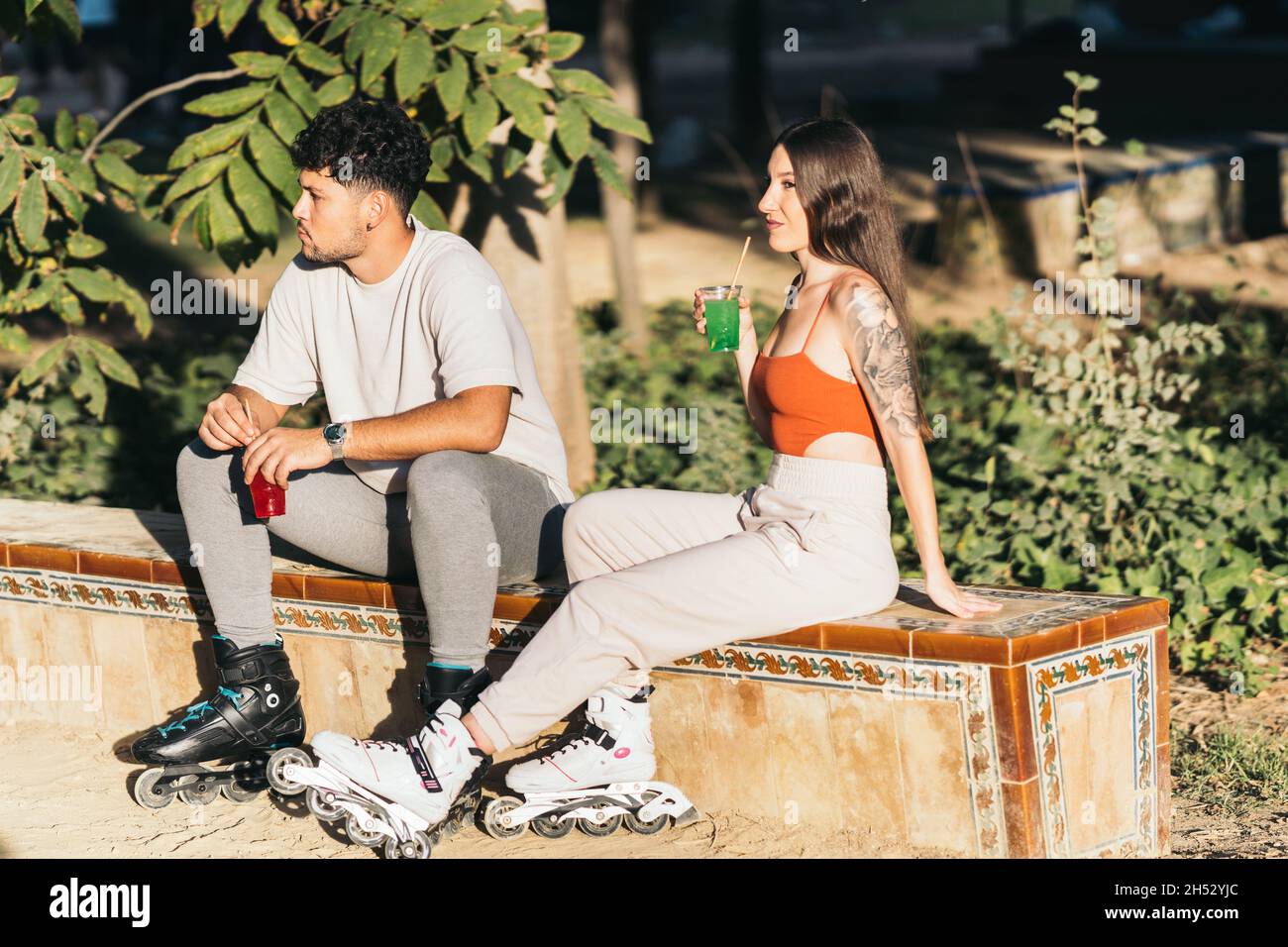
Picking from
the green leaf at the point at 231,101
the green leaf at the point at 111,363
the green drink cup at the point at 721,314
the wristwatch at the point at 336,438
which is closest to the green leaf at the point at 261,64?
the green leaf at the point at 231,101

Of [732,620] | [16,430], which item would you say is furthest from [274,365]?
[16,430]

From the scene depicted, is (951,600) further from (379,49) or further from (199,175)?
(199,175)

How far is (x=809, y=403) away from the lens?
146 inches

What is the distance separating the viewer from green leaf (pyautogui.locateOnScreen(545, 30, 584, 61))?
17.5 ft

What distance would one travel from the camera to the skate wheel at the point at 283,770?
151 inches

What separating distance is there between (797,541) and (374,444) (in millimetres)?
999

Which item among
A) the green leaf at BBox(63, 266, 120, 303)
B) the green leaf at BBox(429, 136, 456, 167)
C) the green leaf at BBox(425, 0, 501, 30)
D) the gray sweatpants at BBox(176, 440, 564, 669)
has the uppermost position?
the green leaf at BBox(425, 0, 501, 30)

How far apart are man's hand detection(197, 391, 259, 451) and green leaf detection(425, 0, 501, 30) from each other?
155 cm

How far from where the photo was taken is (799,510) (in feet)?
12.3

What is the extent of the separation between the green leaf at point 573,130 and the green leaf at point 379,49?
53cm

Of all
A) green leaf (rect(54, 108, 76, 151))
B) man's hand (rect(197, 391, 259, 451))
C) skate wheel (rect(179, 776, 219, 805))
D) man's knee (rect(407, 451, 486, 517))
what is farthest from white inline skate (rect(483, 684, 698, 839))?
green leaf (rect(54, 108, 76, 151))

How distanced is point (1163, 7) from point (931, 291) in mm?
18320

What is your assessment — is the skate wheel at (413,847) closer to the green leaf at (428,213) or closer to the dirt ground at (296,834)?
A: the dirt ground at (296,834)

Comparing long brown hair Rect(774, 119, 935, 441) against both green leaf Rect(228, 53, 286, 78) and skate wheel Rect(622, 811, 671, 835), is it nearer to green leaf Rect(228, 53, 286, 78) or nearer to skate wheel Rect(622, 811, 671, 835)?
skate wheel Rect(622, 811, 671, 835)
